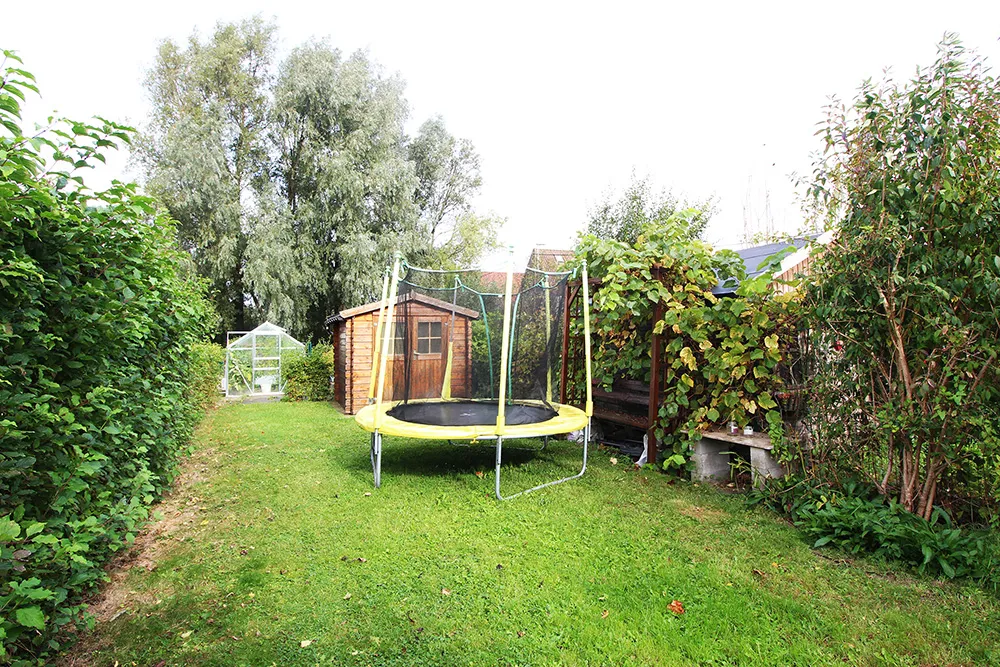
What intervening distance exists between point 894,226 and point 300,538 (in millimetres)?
3810

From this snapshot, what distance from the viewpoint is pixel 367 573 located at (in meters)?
2.76

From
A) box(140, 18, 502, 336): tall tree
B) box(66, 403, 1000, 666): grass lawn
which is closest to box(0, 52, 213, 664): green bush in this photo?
box(66, 403, 1000, 666): grass lawn

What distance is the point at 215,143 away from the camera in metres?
15.0

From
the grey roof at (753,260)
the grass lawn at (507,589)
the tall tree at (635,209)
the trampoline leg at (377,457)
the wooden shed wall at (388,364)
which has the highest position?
the tall tree at (635,209)

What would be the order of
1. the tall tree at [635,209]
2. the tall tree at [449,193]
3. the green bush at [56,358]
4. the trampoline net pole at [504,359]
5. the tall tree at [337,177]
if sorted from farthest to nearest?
1. the tall tree at [449,193]
2. the tall tree at [635,209]
3. the tall tree at [337,177]
4. the trampoline net pole at [504,359]
5. the green bush at [56,358]

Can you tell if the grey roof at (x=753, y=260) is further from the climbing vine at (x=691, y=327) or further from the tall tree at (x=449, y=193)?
the tall tree at (x=449, y=193)

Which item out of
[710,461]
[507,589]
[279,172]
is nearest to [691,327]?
[710,461]

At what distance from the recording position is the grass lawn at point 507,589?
2.09 metres

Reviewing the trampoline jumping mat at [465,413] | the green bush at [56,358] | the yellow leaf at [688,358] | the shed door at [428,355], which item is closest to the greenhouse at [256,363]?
the shed door at [428,355]

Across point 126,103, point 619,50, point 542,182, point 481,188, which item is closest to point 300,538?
point 619,50

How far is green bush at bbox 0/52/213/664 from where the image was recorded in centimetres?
149

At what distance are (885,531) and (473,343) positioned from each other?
3775 mm

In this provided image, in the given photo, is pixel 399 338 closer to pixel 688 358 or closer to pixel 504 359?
pixel 504 359

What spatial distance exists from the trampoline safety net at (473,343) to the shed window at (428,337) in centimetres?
1
